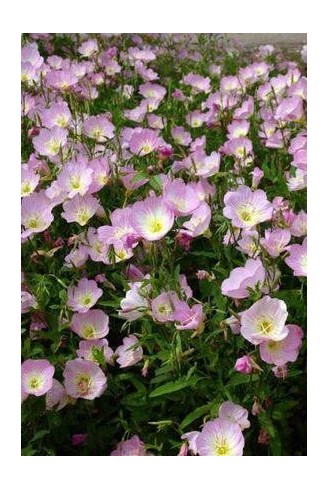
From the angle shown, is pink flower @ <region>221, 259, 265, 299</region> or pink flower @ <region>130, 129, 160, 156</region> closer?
pink flower @ <region>221, 259, 265, 299</region>

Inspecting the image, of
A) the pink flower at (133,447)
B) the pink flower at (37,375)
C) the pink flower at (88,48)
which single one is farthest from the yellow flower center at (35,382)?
the pink flower at (88,48)

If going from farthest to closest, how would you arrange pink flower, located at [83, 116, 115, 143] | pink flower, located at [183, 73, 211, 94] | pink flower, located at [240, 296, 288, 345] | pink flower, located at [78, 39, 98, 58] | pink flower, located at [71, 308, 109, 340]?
pink flower, located at [78, 39, 98, 58], pink flower, located at [183, 73, 211, 94], pink flower, located at [83, 116, 115, 143], pink flower, located at [71, 308, 109, 340], pink flower, located at [240, 296, 288, 345]

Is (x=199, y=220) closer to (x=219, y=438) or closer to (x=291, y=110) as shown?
(x=219, y=438)

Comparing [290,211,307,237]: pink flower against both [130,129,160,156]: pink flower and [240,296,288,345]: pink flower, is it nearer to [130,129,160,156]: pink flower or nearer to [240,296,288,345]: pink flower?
[240,296,288,345]: pink flower

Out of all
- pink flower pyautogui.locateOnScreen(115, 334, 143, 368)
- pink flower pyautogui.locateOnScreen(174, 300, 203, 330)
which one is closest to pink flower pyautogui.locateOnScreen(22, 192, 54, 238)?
pink flower pyautogui.locateOnScreen(115, 334, 143, 368)

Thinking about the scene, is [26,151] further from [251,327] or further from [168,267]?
[251,327]

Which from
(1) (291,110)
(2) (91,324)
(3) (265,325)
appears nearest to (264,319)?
Answer: (3) (265,325)

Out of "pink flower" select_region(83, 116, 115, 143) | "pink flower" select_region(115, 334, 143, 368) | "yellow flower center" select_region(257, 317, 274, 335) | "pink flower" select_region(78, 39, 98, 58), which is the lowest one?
"pink flower" select_region(115, 334, 143, 368)

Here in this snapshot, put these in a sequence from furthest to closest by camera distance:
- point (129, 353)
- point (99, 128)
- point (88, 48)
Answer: point (88, 48), point (99, 128), point (129, 353)
